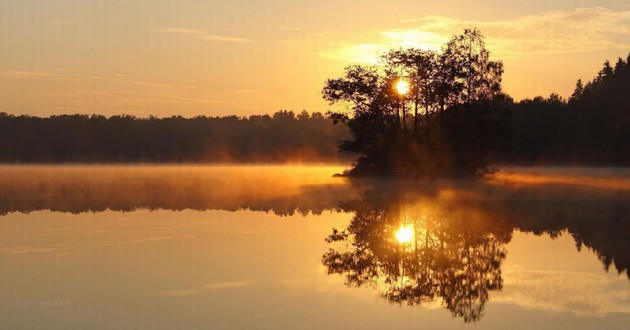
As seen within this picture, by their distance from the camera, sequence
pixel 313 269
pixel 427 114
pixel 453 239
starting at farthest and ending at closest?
1. pixel 427 114
2. pixel 453 239
3. pixel 313 269

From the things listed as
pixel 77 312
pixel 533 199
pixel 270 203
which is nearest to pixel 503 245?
pixel 77 312

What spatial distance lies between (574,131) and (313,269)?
340ft

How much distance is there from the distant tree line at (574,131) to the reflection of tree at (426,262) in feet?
292

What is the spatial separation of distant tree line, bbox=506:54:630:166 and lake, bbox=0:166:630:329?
274 feet

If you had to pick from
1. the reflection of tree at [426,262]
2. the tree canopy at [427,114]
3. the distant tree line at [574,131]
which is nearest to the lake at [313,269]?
the reflection of tree at [426,262]

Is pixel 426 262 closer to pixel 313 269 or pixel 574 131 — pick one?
pixel 313 269

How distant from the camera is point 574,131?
114062 mm

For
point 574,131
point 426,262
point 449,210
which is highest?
point 574,131

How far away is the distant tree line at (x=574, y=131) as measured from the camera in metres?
111

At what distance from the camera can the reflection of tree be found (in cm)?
1453

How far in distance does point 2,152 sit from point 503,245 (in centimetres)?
19605

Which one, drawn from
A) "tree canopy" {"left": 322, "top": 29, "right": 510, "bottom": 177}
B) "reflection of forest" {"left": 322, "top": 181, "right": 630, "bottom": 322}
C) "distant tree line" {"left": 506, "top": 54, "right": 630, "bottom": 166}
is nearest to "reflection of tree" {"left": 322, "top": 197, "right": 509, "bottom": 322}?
"reflection of forest" {"left": 322, "top": 181, "right": 630, "bottom": 322}

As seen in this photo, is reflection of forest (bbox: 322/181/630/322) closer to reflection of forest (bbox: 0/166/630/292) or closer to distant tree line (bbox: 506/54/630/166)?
reflection of forest (bbox: 0/166/630/292)

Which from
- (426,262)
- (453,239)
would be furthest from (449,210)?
(426,262)
